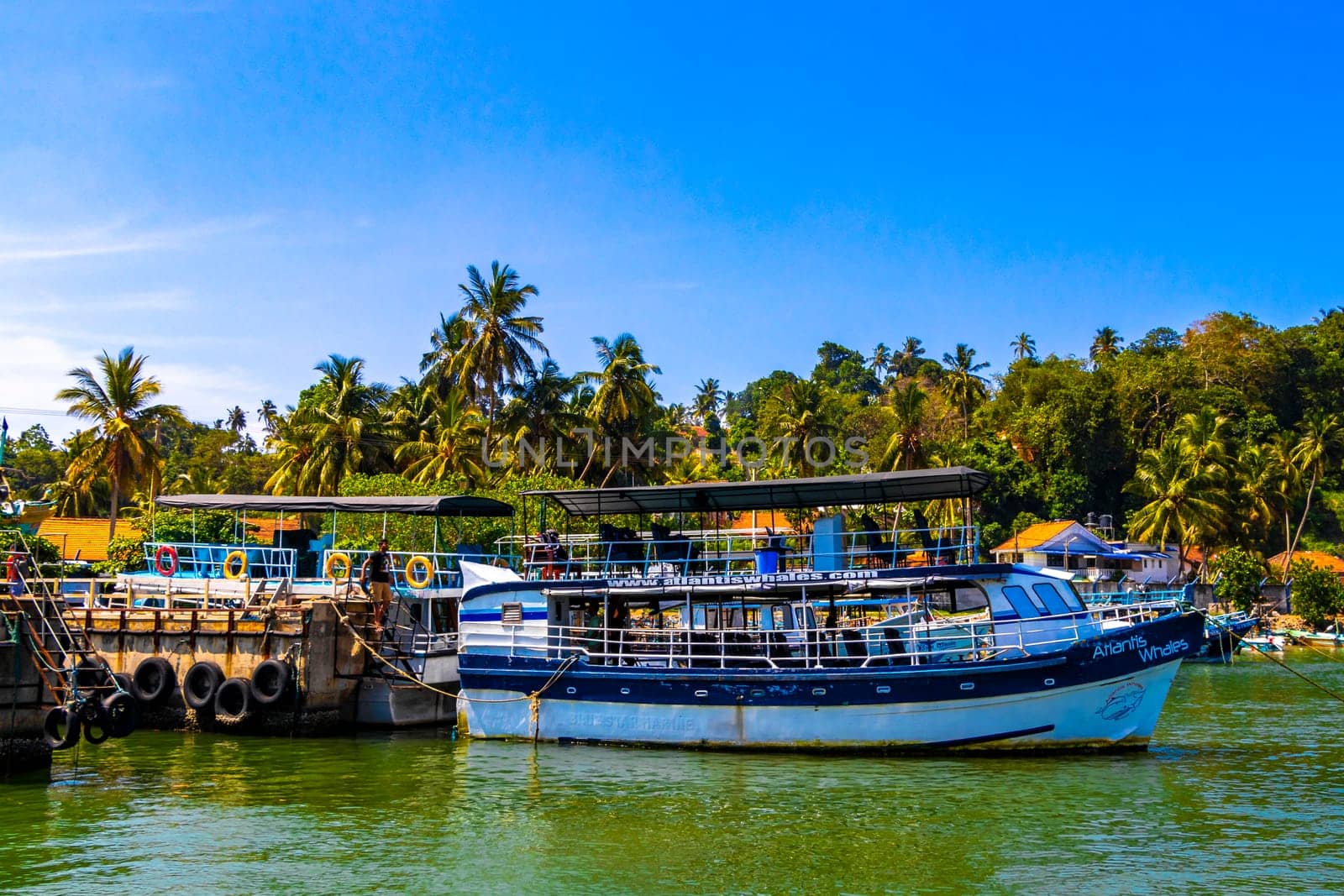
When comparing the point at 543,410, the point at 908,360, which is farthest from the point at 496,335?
the point at 908,360

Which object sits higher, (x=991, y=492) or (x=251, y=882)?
(x=991, y=492)

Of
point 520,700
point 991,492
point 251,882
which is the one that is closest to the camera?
point 251,882

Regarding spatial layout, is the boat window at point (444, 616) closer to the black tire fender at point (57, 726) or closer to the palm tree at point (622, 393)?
the black tire fender at point (57, 726)

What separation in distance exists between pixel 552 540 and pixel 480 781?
23.0 feet

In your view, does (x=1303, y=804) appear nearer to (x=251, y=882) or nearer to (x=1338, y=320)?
(x=251, y=882)

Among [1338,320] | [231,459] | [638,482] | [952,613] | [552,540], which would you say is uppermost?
[1338,320]

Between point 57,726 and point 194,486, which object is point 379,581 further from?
point 194,486

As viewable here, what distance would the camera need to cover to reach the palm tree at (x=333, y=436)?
170 feet

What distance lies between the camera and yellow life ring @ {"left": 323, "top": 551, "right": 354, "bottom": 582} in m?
26.5

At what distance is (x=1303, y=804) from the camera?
54.0 ft

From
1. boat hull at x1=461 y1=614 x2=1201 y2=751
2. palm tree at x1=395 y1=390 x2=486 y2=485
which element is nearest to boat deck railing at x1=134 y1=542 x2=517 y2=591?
boat hull at x1=461 y1=614 x2=1201 y2=751

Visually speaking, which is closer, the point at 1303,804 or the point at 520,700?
the point at 1303,804

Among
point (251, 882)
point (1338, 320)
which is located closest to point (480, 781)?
point (251, 882)

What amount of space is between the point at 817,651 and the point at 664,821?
19.9 feet
